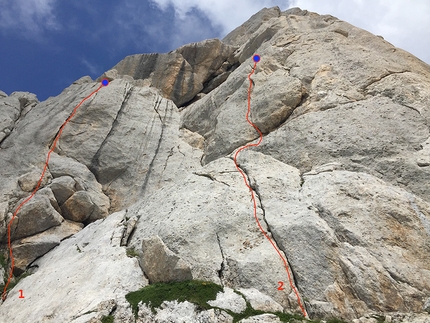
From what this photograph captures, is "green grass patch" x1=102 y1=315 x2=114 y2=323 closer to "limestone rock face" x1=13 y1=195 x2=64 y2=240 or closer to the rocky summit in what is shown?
the rocky summit

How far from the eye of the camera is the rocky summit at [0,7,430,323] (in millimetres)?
13719

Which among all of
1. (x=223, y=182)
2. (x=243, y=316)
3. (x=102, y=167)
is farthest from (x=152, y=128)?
(x=243, y=316)

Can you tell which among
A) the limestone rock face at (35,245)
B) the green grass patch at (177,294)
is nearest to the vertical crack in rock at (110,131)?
the limestone rock face at (35,245)

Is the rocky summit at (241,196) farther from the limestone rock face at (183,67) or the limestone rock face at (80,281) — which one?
the limestone rock face at (183,67)

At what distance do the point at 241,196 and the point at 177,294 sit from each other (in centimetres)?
643

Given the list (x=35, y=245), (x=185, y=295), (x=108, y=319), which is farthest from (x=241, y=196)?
(x=35, y=245)

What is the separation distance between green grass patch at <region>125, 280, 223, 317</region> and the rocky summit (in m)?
0.06

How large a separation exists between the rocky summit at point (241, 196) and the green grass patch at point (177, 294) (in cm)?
6

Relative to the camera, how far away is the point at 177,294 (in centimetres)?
1385

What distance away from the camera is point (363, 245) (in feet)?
48.3

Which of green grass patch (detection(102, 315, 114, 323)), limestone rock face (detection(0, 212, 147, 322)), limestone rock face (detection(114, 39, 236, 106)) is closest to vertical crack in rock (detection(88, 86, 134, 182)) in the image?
limestone rock face (detection(114, 39, 236, 106))

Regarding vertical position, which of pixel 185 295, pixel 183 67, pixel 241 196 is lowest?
pixel 185 295

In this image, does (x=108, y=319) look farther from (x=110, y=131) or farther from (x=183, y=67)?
(x=183, y=67)

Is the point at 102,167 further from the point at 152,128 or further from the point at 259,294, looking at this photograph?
the point at 259,294
